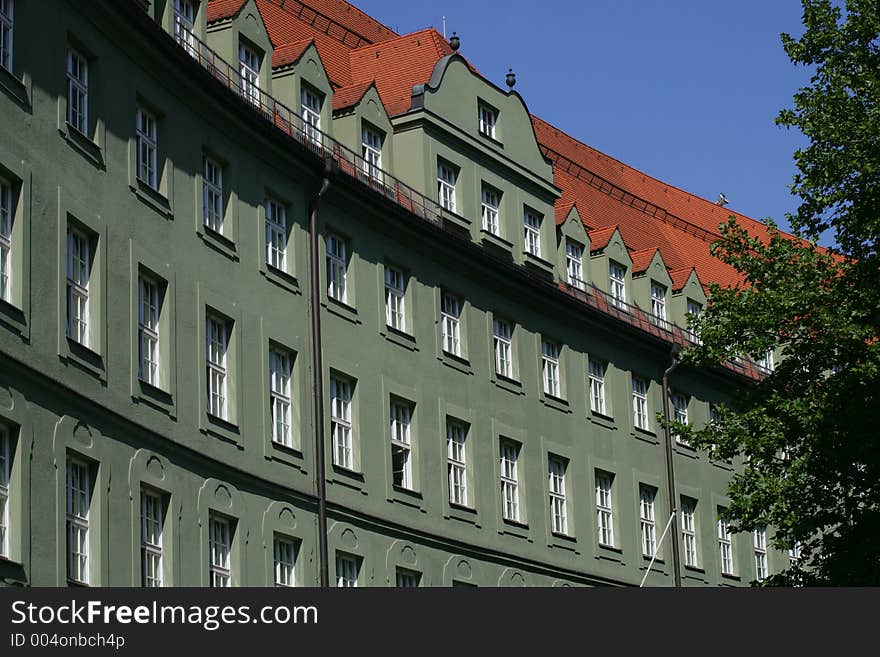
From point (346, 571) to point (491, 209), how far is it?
38.5 feet

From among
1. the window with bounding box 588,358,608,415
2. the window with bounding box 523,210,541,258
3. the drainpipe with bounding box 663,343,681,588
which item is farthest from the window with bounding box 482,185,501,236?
the drainpipe with bounding box 663,343,681,588

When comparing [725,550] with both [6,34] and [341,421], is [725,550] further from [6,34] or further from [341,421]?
[6,34]

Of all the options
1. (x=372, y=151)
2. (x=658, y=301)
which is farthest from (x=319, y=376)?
(x=658, y=301)

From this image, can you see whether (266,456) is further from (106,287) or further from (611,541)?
(611,541)

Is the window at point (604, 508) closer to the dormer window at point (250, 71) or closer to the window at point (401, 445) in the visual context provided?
the window at point (401, 445)

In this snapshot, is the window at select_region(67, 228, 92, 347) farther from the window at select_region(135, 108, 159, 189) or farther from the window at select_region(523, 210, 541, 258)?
the window at select_region(523, 210, 541, 258)

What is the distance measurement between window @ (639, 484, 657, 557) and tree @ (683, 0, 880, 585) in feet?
31.6

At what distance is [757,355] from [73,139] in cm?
1513

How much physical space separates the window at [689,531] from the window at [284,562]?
1714cm

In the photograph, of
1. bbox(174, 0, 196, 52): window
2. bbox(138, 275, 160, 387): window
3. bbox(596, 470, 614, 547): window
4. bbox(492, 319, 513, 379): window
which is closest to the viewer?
bbox(138, 275, 160, 387): window

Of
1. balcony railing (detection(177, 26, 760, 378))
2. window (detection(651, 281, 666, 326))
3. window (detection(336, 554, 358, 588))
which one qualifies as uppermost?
window (detection(651, 281, 666, 326))

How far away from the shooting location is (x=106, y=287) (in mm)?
28469

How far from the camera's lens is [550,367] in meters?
44.8

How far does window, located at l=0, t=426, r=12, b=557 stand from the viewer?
24.9m
